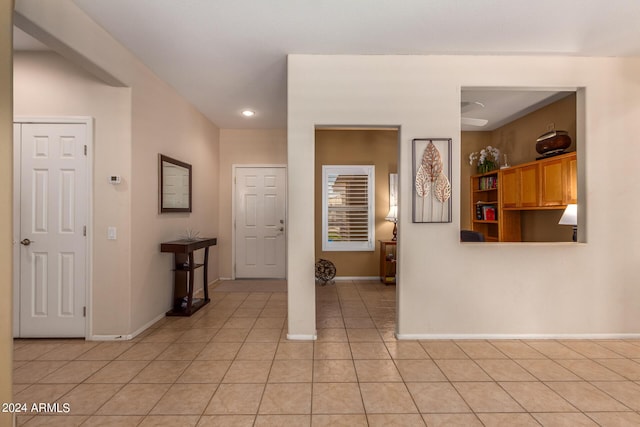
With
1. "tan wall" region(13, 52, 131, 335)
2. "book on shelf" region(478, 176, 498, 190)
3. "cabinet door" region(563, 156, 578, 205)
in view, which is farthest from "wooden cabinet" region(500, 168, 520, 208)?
"tan wall" region(13, 52, 131, 335)

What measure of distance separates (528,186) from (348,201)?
8.69 feet

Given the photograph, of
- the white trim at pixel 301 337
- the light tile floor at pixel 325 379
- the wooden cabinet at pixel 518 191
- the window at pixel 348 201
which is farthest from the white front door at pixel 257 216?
the wooden cabinet at pixel 518 191

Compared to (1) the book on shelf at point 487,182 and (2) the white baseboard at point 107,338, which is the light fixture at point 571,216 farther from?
(2) the white baseboard at point 107,338

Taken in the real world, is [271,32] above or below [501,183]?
above

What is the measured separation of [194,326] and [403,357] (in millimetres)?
2188

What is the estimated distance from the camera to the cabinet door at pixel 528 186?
4.22 m

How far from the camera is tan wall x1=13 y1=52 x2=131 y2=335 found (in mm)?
3062

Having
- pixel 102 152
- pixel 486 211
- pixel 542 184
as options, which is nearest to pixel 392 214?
pixel 486 211

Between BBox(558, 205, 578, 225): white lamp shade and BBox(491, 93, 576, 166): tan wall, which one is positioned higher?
BBox(491, 93, 576, 166): tan wall

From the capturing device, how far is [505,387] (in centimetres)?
225

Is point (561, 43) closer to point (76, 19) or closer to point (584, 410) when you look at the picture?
point (584, 410)

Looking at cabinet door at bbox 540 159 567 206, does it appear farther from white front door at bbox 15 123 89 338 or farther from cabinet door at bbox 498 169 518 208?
white front door at bbox 15 123 89 338

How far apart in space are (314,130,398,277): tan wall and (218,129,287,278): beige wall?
742mm

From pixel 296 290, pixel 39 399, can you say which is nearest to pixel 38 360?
pixel 39 399
